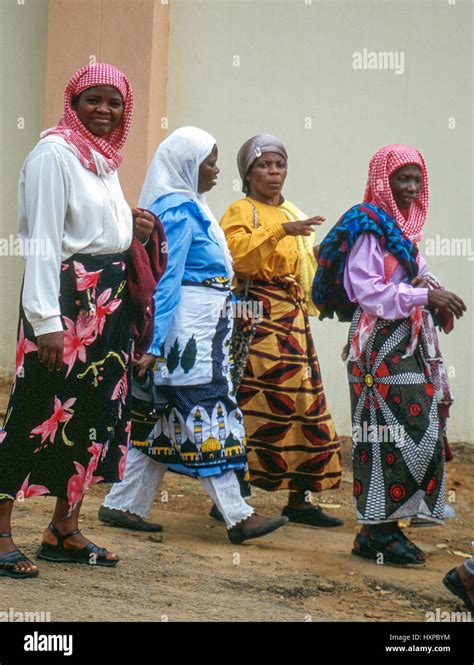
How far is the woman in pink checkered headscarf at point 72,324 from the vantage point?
14.4 ft

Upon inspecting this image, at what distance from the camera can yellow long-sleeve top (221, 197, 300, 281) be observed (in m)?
6.07

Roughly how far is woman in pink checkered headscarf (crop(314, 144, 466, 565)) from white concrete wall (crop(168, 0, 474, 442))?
3.10 meters

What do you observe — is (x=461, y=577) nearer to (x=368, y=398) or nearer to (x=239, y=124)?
(x=368, y=398)

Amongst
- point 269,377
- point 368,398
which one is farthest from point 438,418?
point 269,377

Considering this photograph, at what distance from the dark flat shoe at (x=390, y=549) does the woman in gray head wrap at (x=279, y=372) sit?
0.82m

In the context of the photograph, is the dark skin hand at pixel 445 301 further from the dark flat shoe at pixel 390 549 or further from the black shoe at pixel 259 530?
the black shoe at pixel 259 530

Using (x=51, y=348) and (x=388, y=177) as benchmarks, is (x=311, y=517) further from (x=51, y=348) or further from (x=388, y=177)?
(x=51, y=348)

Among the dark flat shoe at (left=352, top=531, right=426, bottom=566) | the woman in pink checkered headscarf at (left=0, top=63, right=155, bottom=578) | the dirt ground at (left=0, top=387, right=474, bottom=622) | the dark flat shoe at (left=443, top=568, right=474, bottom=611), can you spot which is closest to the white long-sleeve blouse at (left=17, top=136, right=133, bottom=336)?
the woman in pink checkered headscarf at (left=0, top=63, right=155, bottom=578)

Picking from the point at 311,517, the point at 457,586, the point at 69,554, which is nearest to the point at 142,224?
the point at 69,554

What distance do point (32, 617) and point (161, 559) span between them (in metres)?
1.26

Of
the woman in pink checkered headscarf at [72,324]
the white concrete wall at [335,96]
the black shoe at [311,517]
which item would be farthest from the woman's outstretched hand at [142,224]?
the white concrete wall at [335,96]

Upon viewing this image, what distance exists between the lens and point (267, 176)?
21.2 feet

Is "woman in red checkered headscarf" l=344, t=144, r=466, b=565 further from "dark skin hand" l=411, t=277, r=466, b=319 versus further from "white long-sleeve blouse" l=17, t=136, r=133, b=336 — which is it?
"white long-sleeve blouse" l=17, t=136, r=133, b=336

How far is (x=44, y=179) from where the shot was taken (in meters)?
4.41
